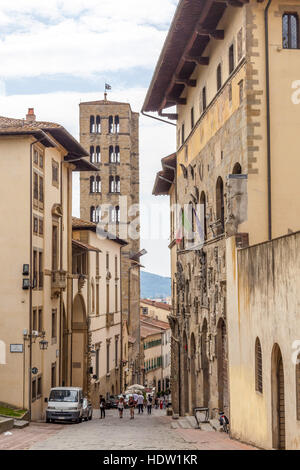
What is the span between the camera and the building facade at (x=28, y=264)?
30.4 meters

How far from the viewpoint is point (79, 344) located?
145 ft

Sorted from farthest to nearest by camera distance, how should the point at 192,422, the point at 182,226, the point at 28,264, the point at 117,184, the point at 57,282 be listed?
the point at 117,184, the point at 57,282, the point at 182,226, the point at 28,264, the point at 192,422

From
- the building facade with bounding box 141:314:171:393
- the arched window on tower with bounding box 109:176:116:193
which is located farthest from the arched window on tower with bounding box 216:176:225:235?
the building facade with bounding box 141:314:171:393

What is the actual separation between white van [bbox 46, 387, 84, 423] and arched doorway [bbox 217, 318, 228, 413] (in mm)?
9466

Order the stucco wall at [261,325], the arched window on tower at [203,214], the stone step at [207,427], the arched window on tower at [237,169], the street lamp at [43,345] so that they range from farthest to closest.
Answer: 1. the street lamp at [43,345]
2. the arched window on tower at [203,214]
3. the stone step at [207,427]
4. the arched window on tower at [237,169]
5. the stucco wall at [261,325]

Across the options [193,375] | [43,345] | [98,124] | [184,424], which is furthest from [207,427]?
[98,124]

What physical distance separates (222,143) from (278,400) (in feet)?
30.4

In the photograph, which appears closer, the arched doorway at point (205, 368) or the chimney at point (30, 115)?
the arched doorway at point (205, 368)

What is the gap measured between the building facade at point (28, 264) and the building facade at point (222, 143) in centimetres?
570

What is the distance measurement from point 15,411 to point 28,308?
13.5ft

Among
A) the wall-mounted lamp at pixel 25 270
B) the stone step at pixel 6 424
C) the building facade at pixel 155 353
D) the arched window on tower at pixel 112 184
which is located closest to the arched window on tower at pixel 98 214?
the arched window on tower at pixel 112 184

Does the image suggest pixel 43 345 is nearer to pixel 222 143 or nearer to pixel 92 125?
pixel 222 143

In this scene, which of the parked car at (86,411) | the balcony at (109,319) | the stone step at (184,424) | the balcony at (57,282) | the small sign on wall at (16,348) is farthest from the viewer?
the balcony at (109,319)

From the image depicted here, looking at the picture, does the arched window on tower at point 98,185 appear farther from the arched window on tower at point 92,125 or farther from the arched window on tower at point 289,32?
the arched window on tower at point 289,32
